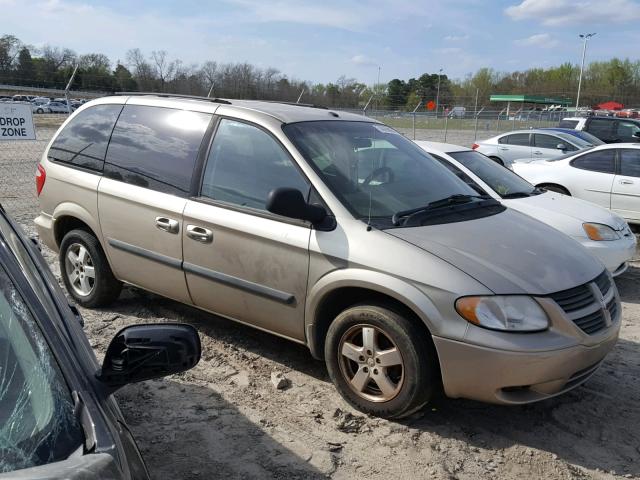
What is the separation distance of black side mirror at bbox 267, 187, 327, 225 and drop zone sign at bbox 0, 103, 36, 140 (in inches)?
293

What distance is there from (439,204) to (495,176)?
3.34 metres

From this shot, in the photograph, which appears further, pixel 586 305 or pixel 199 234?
pixel 199 234

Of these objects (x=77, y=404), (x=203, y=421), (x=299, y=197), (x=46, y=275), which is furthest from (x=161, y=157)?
(x=77, y=404)

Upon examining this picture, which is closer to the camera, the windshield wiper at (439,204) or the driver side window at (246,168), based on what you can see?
the windshield wiper at (439,204)

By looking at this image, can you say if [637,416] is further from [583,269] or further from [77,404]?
[77,404]

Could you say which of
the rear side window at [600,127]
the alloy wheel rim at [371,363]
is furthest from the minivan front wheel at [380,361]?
the rear side window at [600,127]

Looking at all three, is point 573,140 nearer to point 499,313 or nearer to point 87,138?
point 87,138

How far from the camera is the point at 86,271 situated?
5.07 m

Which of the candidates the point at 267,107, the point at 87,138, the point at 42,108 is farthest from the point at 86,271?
the point at 42,108

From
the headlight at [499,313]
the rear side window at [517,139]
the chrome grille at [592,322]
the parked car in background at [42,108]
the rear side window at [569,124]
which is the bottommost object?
the chrome grille at [592,322]

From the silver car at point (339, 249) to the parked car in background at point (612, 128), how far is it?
601 inches

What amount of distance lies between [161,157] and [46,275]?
2360 millimetres

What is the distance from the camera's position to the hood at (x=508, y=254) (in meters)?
3.23

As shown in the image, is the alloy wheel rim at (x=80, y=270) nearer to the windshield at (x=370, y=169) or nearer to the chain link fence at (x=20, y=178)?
the windshield at (x=370, y=169)
